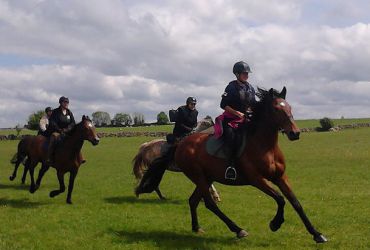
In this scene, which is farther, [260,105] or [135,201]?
[135,201]

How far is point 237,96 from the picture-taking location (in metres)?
9.78

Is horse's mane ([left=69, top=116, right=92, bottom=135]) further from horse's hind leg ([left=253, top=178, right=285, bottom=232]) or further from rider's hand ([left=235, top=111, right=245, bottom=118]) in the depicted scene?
horse's hind leg ([left=253, top=178, right=285, bottom=232])

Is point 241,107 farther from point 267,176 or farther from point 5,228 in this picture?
point 5,228

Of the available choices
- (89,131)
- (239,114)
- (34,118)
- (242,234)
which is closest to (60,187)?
(89,131)

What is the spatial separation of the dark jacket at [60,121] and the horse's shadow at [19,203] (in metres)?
2.49

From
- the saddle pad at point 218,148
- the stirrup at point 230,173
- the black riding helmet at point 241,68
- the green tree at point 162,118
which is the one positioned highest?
the green tree at point 162,118

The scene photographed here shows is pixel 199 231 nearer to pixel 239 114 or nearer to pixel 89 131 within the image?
pixel 239 114

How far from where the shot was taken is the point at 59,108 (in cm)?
1570

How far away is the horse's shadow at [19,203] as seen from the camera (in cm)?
1430

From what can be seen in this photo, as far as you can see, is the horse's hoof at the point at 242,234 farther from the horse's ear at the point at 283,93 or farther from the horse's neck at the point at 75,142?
the horse's neck at the point at 75,142

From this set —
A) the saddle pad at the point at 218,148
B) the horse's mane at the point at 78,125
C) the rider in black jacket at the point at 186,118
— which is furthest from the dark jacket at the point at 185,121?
the saddle pad at the point at 218,148

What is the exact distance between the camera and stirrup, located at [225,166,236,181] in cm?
937

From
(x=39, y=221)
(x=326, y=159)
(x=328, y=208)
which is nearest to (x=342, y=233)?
(x=328, y=208)

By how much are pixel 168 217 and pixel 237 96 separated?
4.15 metres
